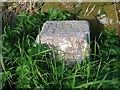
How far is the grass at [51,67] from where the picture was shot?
2916 mm

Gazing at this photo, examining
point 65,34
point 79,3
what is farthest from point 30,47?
point 79,3

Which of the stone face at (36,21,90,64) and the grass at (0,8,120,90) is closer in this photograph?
the grass at (0,8,120,90)

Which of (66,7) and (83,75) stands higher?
(66,7)

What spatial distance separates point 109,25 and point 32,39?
2.82ft

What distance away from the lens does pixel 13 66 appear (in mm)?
3232

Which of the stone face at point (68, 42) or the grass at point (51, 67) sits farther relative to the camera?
the stone face at point (68, 42)

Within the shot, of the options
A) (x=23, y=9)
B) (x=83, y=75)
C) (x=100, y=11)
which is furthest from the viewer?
(x=23, y=9)

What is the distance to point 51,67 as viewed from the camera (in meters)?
3.12

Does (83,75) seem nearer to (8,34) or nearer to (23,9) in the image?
(8,34)

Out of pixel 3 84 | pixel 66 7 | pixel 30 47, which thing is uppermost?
pixel 66 7

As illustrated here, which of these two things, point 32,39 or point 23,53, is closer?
point 23,53

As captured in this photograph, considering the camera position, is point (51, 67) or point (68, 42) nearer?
point (51, 67)

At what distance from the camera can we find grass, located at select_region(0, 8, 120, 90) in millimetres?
2916

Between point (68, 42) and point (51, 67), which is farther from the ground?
point (68, 42)
